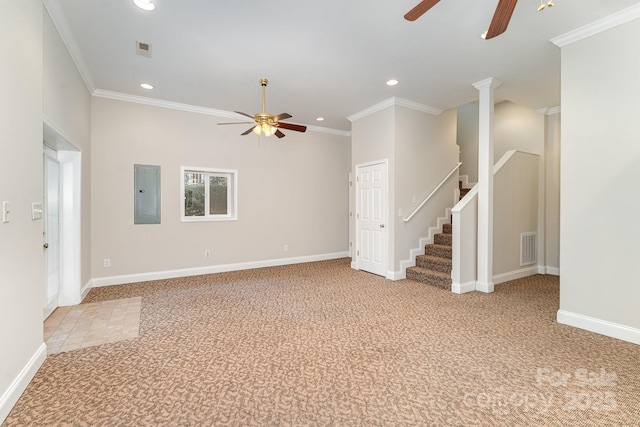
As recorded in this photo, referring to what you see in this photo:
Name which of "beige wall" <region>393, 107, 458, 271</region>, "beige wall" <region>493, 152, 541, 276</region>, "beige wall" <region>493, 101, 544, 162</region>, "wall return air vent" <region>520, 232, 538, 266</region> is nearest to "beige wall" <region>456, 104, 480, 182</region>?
"beige wall" <region>493, 101, 544, 162</region>

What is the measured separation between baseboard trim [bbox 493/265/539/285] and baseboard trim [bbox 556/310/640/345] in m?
1.62

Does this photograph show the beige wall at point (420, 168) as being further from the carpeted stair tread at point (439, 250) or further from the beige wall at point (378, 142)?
the carpeted stair tread at point (439, 250)

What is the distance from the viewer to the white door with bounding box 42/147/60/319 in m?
3.55

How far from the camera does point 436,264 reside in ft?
16.6

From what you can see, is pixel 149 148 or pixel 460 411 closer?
pixel 460 411

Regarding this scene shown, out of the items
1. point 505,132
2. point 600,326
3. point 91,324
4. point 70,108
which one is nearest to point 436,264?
point 600,326

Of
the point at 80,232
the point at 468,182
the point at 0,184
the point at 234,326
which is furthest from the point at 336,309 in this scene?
the point at 468,182

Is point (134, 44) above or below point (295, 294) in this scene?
above

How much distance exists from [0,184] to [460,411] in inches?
127

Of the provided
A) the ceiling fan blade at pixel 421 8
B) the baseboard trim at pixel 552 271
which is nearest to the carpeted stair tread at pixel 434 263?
the baseboard trim at pixel 552 271

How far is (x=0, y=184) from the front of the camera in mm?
1871

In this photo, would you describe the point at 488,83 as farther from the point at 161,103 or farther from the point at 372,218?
the point at 161,103

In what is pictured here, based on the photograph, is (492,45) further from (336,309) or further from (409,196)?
(336,309)

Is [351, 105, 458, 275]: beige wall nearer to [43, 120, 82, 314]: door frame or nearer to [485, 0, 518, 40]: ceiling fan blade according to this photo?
[485, 0, 518, 40]: ceiling fan blade
